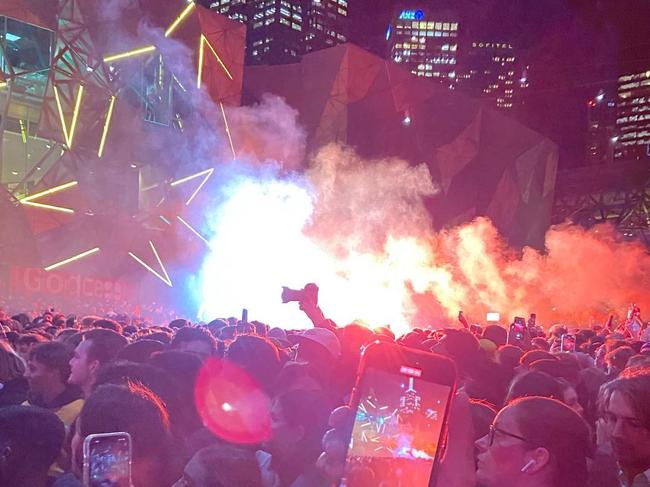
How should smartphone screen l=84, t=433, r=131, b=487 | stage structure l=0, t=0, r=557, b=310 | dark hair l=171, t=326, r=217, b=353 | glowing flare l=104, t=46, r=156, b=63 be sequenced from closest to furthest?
smartphone screen l=84, t=433, r=131, b=487
dark hair l=171, t=326, r=217, b=353
stage structure l=0, t=0, r=557, b=310
glowing flare l=104, t=46, r=156, b=63

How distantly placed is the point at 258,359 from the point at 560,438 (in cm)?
219

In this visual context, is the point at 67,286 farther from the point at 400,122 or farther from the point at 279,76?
the point at 400,122

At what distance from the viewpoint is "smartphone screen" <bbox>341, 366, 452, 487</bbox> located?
1.84 metres

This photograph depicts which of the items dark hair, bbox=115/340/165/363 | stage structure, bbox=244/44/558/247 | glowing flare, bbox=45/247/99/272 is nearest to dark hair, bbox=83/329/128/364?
dark hair, bbox=115/340/165/363

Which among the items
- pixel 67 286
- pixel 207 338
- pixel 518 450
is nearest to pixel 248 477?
pixel 518 450

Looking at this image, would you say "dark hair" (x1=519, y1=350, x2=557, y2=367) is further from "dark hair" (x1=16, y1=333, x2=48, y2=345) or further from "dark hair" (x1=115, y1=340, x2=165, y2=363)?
"dark hair" (x1=16, y1=333, x2=48, y2=345)

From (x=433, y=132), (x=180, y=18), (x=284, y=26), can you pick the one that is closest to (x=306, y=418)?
(x=180, y=18)

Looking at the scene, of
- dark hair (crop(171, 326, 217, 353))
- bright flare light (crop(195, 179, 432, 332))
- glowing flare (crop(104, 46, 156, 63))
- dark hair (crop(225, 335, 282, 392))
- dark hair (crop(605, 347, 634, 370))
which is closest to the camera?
dark hair (crop(225, 335, 282, 392))

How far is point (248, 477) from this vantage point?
2197mm

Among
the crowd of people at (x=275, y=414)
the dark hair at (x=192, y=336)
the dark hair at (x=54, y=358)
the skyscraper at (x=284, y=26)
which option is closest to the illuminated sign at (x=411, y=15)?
the skyscraper at (x=284, y=26)

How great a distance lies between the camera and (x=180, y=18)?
18.4 meters

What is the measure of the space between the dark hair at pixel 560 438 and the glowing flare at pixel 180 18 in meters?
18.0

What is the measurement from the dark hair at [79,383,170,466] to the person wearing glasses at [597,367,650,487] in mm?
1746

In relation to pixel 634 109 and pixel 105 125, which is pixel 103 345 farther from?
pixel 634 109
